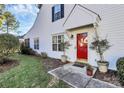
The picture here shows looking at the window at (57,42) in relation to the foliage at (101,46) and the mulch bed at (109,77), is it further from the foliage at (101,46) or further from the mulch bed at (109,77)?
the mulch bed at (109,77)

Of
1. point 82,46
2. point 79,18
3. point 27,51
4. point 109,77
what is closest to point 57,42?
point 82,46

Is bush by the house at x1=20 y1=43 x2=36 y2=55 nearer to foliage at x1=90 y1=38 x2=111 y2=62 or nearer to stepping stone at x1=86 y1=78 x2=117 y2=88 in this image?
foliage at x1=90 y1=38 x2=111 y2=62

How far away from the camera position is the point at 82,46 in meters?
8.63

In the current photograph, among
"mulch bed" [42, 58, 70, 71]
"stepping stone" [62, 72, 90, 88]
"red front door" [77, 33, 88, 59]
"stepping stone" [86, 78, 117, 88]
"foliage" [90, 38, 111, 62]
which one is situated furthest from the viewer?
"red front door" [77, 33, 88, 59]

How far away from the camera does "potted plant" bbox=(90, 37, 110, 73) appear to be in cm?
654

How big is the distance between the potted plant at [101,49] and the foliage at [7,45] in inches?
220

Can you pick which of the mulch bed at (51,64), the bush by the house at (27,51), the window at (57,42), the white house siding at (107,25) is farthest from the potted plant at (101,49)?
→ the bush by the house at (27,51)

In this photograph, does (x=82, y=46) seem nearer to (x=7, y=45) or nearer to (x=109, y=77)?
(x=109, y=77)

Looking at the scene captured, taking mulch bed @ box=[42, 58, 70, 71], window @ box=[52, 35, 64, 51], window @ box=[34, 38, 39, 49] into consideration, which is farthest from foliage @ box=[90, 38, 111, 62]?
window @ box=[34, 38, 39, 49]

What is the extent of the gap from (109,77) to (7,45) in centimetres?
679

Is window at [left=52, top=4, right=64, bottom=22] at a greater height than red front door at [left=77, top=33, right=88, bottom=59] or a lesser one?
greater

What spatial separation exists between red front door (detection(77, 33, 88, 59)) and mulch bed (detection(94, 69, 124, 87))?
200cm

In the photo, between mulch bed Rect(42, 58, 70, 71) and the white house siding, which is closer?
the white house siding
